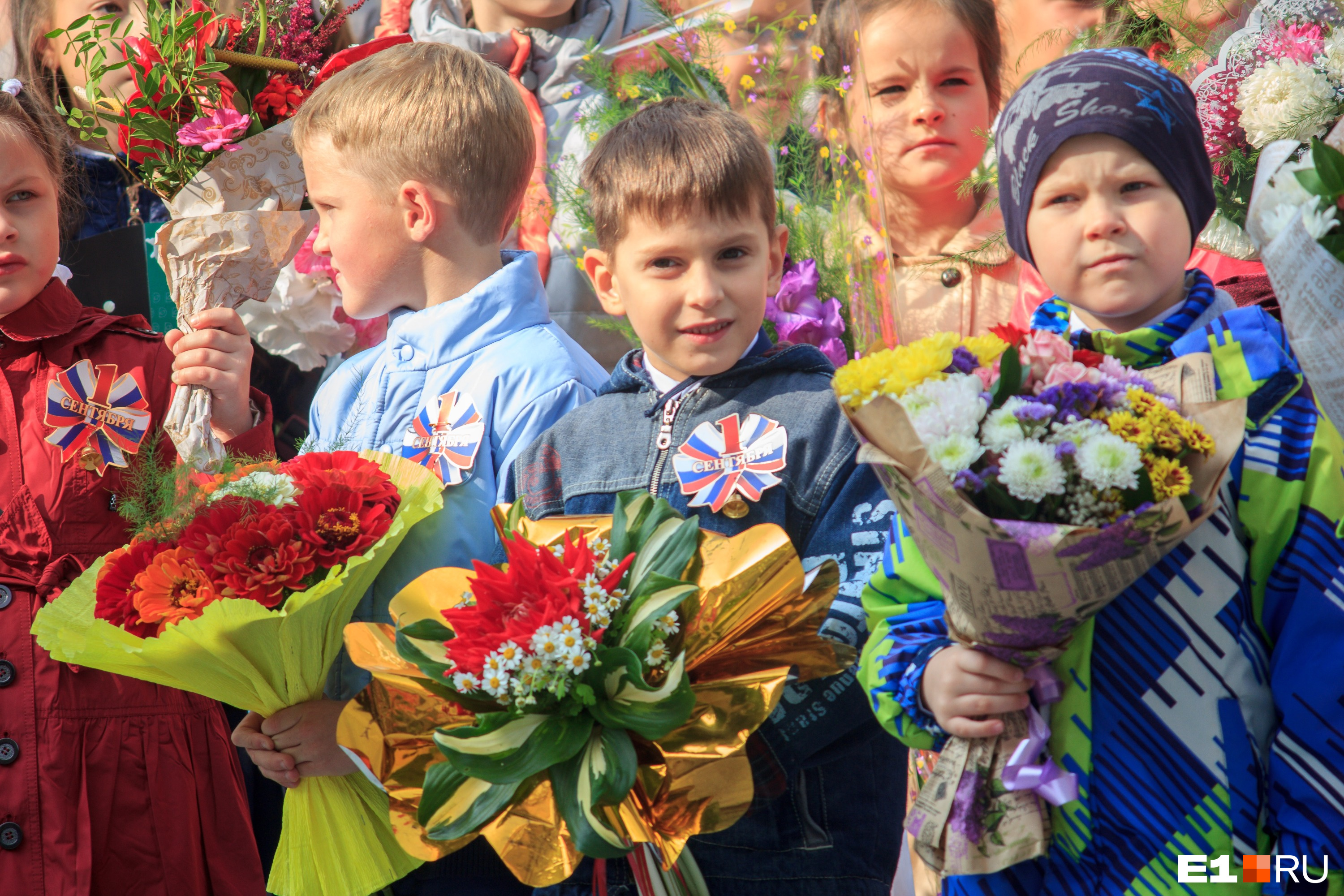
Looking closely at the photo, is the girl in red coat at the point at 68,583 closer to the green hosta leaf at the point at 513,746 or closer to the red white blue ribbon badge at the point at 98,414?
the red white blue ribbon badge at the point at 98,414

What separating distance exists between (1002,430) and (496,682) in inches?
30.6

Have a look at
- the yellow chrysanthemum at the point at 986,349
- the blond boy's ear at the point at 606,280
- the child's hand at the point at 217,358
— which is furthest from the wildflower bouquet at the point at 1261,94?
the child's hand at the point at 217,358

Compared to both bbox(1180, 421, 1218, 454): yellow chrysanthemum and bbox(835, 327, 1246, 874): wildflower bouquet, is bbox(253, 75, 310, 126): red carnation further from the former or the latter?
bbox(1180, 421, 1218, 454): yellow chrysanthemum

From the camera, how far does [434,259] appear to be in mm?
2721

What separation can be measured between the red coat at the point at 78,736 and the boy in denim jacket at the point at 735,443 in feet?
3.52

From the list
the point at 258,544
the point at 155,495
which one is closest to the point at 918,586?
the point at 258,544

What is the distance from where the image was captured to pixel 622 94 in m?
3.10

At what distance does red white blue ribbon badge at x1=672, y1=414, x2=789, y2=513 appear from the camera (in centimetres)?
208

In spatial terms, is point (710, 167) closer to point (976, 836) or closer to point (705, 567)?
point (705, 567)

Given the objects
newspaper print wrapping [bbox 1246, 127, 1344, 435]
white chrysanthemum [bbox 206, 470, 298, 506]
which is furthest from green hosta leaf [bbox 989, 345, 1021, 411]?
white chrysanthemum [bbox 206, 470, 298, 506]

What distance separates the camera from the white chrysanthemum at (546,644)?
64.1 inches

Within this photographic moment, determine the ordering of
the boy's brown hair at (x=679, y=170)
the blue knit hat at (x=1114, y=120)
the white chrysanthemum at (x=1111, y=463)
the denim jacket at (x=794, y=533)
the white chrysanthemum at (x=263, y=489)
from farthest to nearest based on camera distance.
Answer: the boy's brown hair at (x=679, y=170) → the white chrysanthemum at (x=263, y=489) → the denim jacket at (x=794, y=533) → the blue knit hat at (x=1114, y=120) → the white chrysanthemum at (x=1111, y=463)

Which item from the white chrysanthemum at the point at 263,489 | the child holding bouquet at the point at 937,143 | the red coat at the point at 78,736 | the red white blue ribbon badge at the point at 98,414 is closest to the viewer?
the white chrysanthemum at the point at 263,489

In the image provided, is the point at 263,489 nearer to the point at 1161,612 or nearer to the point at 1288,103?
the point at 1161,612
